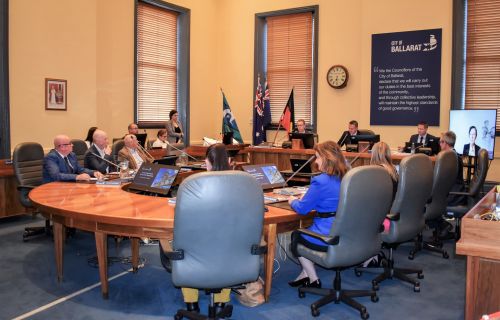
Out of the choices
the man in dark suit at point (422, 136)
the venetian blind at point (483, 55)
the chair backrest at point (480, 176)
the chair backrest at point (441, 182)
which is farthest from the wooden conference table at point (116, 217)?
the venetian blind at point (483, 55)

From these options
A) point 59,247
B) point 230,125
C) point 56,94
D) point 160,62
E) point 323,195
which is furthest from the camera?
point 160,62

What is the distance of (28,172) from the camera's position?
17.6ft

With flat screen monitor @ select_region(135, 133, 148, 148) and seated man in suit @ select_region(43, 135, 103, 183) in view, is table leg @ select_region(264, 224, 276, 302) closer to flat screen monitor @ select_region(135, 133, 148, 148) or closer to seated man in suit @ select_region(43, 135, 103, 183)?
seated man in suit @ select_region(43, 135, 103, 183)

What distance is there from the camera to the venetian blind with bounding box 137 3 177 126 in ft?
29.4

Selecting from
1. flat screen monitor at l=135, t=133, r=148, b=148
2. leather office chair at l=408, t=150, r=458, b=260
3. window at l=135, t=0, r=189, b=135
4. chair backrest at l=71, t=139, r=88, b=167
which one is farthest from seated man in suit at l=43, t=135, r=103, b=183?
window at l=135, t=0, r=189, b=135

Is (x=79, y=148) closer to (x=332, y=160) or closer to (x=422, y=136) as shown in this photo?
(x=332, y=160)

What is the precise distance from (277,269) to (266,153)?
4.30m

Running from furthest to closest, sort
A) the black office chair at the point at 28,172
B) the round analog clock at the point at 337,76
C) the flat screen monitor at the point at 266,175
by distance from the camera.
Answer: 1. the round analog clock at the point at 337,76
2. the black office chair at the point at 28,172
3. the flat screen monitor at the point at 266,175

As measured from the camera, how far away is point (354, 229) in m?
3.06

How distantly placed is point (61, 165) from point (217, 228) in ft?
10.1

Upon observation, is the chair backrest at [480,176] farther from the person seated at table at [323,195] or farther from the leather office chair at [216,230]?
the leather office chair at [216,230]

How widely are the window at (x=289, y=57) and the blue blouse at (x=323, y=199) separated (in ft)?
21.1

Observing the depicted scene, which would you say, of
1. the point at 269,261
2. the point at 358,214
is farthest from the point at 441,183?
the point at 269,261

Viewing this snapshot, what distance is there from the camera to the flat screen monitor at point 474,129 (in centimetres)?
711
